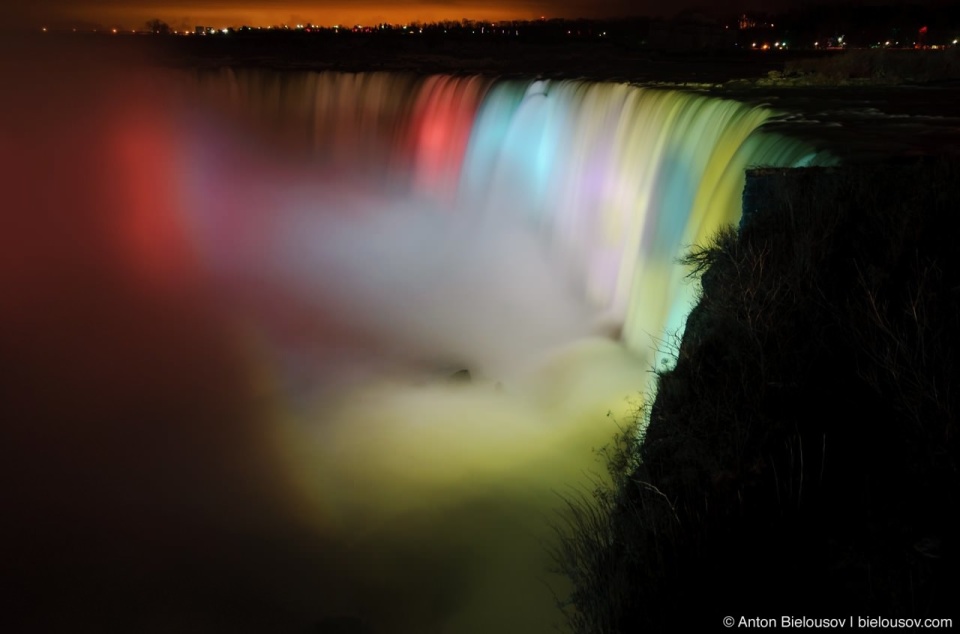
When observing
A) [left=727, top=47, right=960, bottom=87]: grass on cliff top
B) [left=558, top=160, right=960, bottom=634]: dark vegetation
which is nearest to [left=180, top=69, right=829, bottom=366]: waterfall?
[left=558, top=160, right=960, bottom=634]: dark vegetation

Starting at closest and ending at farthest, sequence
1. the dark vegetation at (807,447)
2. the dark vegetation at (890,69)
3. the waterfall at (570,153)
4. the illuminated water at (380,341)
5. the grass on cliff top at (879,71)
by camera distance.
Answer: the dark vegetation at (807,447) < the illuminated water at (380,341) < the waterfall at (570,153) < the grass on cliff top at (879,71) < the dark vegetation at (890,69)

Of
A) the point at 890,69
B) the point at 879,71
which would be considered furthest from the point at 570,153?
the point at 890,69

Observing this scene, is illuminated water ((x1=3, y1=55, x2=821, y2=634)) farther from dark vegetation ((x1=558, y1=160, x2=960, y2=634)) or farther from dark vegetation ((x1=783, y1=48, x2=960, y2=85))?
dark vegetation ((x1=783, y1=48, x2=960, y2=85))

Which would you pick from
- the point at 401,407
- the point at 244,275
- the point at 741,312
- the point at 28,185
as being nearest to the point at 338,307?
the point at 244,275

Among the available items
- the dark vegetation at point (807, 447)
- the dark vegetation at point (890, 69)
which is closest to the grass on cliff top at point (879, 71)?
the dark vegetation at point (890, 69)

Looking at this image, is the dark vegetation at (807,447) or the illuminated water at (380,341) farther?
the illuminated water at (380,341)

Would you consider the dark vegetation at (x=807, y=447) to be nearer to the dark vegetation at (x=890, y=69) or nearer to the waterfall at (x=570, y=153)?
the waterfall at (x=570, y=153)
